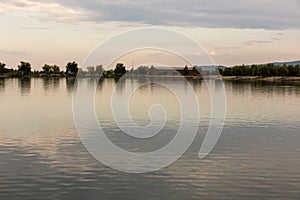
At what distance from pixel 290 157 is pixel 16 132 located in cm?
2528

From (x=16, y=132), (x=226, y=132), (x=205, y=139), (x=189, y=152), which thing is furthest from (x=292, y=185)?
(x=16, y=132)

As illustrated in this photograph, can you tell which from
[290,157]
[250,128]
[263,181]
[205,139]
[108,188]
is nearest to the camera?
[108,188]

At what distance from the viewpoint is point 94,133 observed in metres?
41.2

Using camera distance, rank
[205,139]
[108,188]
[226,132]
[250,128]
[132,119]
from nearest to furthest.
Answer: [108,188], [205,139], [226,132], [250,128], [132,119]

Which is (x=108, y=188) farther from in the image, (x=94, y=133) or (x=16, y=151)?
(x=94, y=133)

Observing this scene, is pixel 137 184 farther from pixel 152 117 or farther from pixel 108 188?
pixel 152 117

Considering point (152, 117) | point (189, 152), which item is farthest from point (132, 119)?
point (189, 152)

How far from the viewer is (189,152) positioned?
3319 cm

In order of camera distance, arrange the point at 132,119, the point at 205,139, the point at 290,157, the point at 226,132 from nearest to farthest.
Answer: the point at 290,157
the point at 205,139
the point at 226,132
the point at 132,119

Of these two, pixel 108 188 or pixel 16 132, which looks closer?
pixel 108 188

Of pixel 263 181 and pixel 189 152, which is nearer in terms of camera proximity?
pixel 263 181

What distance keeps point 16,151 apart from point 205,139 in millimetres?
16935

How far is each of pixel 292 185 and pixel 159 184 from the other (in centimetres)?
785

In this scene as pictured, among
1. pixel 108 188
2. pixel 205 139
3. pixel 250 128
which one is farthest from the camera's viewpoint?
pixel 250 128
